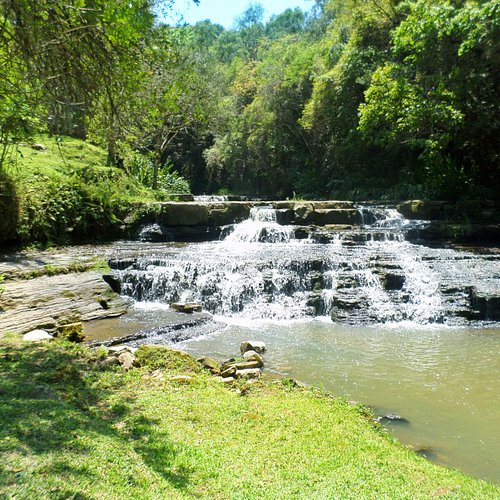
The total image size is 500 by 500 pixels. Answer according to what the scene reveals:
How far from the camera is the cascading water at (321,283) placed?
31.6 feet

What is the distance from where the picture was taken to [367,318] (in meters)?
9.35

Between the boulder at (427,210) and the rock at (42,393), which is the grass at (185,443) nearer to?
the rock at (42,393)

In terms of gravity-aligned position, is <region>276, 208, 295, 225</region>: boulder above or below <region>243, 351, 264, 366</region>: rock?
above

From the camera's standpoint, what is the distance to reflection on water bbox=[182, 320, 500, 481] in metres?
4.70

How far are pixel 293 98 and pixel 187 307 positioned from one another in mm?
18357

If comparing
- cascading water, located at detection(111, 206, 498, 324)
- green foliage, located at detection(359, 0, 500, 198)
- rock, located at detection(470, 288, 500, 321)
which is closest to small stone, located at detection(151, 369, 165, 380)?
cascading water, located at detection(111, 206, 498, 324)

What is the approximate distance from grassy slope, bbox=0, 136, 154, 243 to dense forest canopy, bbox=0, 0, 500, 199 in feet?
2.93

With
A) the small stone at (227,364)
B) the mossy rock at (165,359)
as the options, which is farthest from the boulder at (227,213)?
the mossy rock at (165,359)

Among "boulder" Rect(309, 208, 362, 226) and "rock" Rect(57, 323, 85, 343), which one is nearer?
"rock" Rect(57, 323, 85, 343)

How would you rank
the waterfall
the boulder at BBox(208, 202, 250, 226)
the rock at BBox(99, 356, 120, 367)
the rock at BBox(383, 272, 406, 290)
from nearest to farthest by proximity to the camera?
the rock at BBox(99, 356, 120, 367) → the rock at BBox(383, 272, 406, 290) → the waterfall → the boulder at BBox(208, 202, 250, 226)

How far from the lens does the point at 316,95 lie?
22625 millimetres

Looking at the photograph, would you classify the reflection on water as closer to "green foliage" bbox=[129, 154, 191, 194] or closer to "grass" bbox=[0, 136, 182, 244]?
"grass" bbox=[0, 136, 182, 244]

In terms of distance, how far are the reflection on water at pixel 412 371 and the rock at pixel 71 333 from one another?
1.61 metres

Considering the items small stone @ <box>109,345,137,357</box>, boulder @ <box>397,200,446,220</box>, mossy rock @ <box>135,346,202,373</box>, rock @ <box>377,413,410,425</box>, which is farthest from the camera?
boulder @ <box>397,200,446,220</box>
